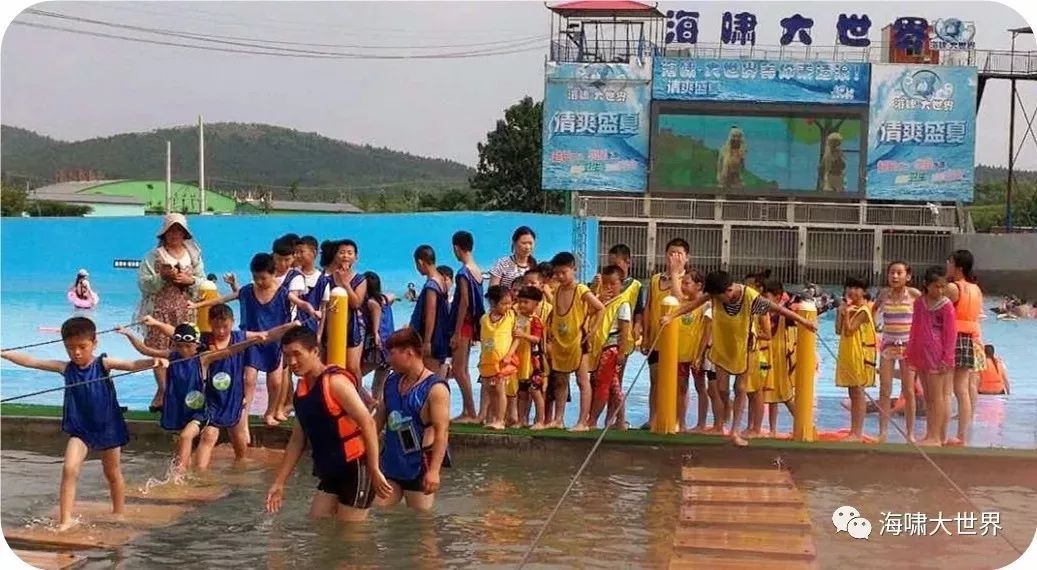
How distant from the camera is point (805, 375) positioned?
7.69 metres

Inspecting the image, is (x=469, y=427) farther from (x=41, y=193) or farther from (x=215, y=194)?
(x=41, y=193)

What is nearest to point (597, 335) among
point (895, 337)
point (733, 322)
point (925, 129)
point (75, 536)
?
point (733, 322)

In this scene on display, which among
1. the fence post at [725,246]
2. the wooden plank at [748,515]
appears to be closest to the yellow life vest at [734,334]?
the wooden plank at [748,515]

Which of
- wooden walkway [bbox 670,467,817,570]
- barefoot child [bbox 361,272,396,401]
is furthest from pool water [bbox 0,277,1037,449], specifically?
barefoot child [bbox 361,272,396,401]

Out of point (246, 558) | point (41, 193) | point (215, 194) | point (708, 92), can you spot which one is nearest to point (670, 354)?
point (246, 558)

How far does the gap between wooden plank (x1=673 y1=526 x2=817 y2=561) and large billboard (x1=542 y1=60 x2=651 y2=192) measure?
29.9 metres

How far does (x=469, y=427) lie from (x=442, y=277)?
3.70 ft

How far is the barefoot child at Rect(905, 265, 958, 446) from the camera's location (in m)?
7.63

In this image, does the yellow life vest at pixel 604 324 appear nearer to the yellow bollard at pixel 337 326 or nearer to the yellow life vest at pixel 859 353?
the yellow life vest at pixel 859 353

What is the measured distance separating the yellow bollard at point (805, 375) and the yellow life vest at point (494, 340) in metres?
1.93

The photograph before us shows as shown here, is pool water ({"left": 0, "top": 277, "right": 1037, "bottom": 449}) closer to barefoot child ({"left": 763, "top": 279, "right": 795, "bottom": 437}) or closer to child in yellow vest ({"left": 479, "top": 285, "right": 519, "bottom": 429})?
barefoot child ({"left": 763, "top": 279, "right": 795, "bottom": 437})

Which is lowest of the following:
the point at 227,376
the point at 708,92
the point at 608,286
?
the point at 227,376

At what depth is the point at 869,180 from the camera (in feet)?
119

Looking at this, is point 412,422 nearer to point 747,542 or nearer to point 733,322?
point 747,542
